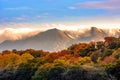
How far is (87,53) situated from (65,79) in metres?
40.1

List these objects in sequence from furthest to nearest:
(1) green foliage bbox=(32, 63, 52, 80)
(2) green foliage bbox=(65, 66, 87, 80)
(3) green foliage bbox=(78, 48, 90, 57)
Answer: (3) green foliage bbox=(78, 48, 90, 57) → (1) green foliage bbox=(32, 63, 52, 80) → (2) green foliage bbox=(65, 66, 87, 80)

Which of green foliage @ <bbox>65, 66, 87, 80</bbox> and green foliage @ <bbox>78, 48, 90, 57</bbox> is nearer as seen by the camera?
green foliage @ <bbox>65, 66, 87, 80</bbox>

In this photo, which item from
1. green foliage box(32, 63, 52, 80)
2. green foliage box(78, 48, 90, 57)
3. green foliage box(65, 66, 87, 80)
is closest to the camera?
green foliage box(65, 66, 87, 80)

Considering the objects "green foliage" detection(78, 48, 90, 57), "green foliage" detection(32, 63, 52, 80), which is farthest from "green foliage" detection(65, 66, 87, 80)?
"green foliage" detection(78, 48, 90, 57)

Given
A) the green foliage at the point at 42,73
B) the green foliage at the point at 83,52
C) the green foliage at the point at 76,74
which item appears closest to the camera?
the green foliage at the point at 76,74

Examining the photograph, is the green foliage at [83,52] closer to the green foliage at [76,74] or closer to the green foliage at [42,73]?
the green foliage at [42,73]

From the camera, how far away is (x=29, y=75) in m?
58.5

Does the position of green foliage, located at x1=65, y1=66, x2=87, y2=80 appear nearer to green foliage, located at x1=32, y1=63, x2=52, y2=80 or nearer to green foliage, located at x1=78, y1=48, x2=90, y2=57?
green foliage, located at x1=32, y1=63, x2=52, y2=80

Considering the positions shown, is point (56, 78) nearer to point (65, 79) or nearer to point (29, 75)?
point (65, 79)

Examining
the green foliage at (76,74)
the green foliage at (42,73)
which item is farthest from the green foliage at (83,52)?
the green foliage at (76,74)

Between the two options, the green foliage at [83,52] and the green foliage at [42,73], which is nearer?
the green foliage at [42,73]

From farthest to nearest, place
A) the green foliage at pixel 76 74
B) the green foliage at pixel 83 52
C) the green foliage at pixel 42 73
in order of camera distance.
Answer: the green foliage at pixel 83 52
the green foliage at pixel 42 73
the green foliage at pixel 76 74

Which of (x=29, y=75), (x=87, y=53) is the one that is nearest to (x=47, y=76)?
(x=29, y=75)

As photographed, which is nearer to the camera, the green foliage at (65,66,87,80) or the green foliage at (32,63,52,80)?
the green foliage at (65,66,87,80)
